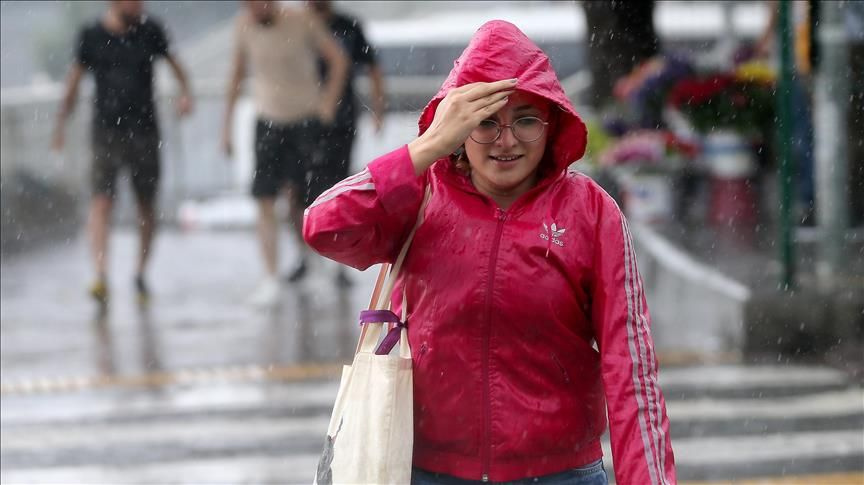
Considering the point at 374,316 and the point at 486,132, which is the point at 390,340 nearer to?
the point at 374,316

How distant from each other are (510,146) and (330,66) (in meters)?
7.97

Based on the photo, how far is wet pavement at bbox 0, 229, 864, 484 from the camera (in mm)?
6691

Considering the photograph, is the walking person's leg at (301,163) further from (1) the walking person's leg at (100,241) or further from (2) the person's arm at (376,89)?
(1) the walking person's leg at (100,241)

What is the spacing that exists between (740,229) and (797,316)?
396 cm

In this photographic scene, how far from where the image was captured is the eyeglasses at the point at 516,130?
3.28 metres

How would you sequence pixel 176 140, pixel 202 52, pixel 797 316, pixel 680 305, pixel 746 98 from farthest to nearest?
pixel 202 52
pixel 176 140
pixel 746 98
pixel 680 305
pixel 797 316

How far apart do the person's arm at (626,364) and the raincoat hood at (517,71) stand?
0.20 metres

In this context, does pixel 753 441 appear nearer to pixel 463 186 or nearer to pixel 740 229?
pixel 463 186

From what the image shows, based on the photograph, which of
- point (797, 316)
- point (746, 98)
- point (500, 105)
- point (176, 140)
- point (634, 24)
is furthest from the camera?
point (176, 140)

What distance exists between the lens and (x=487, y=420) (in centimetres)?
326

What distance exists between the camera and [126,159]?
1115cm

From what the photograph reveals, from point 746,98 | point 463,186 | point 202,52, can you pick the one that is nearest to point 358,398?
point 463,186

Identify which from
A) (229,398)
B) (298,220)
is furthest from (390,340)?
(298,220)

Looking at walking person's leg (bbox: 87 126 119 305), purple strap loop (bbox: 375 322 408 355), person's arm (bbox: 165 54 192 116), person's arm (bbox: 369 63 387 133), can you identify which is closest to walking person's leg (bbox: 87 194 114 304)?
walking person's leg (bbox: 87 126 119 305)
